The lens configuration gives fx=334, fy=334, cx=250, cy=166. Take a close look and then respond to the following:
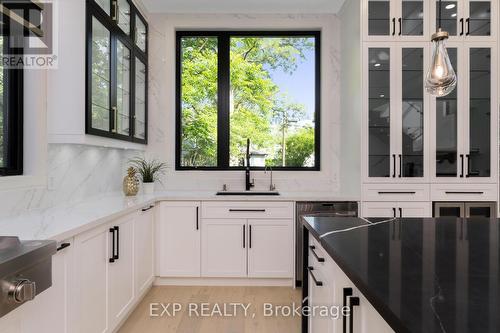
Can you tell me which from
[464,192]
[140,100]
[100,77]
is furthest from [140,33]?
[464,192]

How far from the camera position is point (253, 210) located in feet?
10.8

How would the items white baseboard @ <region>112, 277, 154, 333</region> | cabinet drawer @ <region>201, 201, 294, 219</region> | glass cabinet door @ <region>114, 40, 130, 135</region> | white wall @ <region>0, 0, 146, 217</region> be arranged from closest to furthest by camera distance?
A: white wall @ <region>0, 0, 146, 217</region> → white baseboard @ <region>112, 277, 154, 333</region> → glass cabinet door @ <region>114, 40, 130, 135</region> → cabinet drawer @ <region>201, 201, 294, 219</region>

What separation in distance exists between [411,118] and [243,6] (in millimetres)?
2119

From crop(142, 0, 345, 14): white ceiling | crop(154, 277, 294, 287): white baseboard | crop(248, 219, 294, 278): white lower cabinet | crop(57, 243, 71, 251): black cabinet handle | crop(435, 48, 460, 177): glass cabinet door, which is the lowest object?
crop(154, 277, 294, 287): white baseboard

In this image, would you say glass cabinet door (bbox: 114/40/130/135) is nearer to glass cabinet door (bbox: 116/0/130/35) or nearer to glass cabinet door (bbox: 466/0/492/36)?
glass cabinet door (bbox: 116/0/130/35)

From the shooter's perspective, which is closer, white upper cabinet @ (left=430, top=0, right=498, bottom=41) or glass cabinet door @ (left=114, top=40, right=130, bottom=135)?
glass cabinet door @ (left=114, top=40, right=130, bottom=135)

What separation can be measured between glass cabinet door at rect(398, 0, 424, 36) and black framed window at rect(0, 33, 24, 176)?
3160mm

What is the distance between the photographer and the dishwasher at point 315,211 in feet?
10.5

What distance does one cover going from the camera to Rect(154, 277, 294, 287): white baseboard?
334 cm

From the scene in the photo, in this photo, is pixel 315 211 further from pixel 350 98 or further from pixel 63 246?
pixel 63 246

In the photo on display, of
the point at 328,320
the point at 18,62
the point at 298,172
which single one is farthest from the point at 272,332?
the point at 18,62

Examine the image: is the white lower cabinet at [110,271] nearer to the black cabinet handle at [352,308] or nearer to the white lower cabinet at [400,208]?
the black cabinet handle at [352,308]

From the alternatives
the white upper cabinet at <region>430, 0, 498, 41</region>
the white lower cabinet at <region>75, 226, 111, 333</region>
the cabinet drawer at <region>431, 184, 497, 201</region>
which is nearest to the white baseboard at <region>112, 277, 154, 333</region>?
the white lower cabinet at <region>75, 226, 111, 333</region>

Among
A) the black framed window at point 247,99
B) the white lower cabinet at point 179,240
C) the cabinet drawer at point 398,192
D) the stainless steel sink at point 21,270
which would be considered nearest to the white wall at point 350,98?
the cabinet drawer at point 398,192
